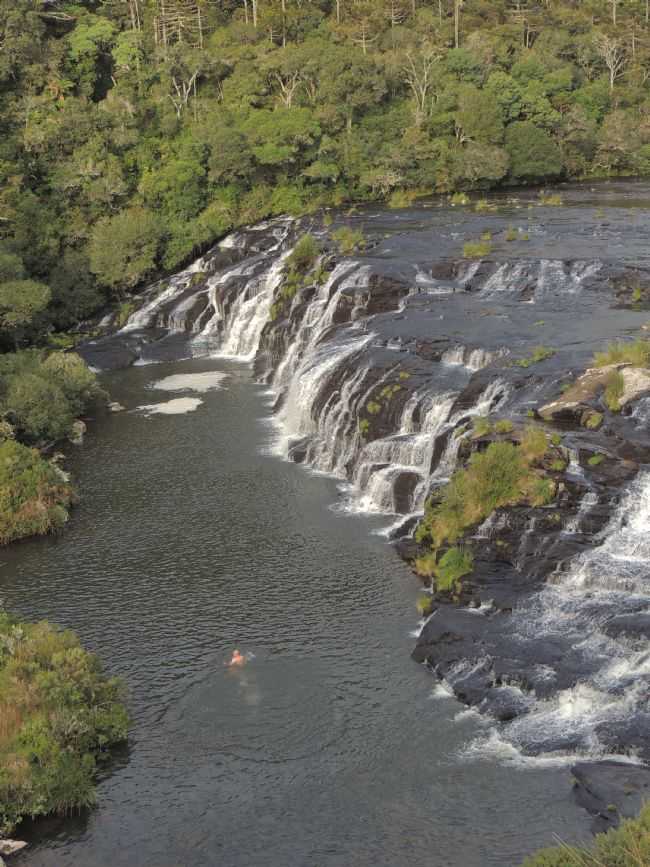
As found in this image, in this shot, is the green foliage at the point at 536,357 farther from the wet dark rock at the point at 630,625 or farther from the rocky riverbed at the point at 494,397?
the wet dark rock at the point at 630,625

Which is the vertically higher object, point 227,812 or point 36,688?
point 36,688

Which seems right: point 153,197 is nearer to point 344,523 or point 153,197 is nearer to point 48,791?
point 344,523

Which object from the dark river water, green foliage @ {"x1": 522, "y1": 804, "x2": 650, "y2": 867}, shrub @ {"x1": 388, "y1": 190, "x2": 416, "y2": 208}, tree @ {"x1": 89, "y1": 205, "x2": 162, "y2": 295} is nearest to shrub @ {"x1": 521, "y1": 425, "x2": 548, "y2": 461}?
the dark river water

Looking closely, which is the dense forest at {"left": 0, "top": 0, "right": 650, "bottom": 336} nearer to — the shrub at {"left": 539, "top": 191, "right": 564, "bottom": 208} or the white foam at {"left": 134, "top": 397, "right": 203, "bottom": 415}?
the shrub at {"left": 539, "top": 191, "right": 564, "bottom": 208}

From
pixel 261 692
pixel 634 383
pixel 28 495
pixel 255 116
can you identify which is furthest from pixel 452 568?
pixel 255 116

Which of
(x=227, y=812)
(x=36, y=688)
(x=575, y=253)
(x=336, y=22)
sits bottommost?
(x=227, y=812)

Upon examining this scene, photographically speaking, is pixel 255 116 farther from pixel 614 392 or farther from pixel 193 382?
pixel 614 392

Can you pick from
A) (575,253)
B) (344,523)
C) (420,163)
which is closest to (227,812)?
(344,523)
